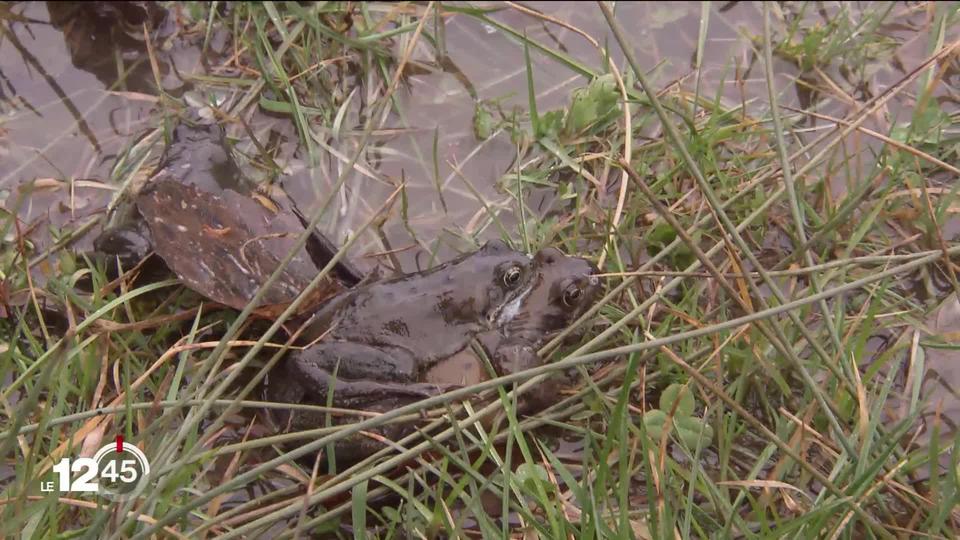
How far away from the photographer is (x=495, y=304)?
9.94 ft

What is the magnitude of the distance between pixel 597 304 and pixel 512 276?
1.01 feet

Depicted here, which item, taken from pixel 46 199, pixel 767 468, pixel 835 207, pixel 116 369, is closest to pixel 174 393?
pixel 116 369

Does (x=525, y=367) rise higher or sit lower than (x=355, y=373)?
lower

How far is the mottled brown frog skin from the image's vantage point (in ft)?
8.89

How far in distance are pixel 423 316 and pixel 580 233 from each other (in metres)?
0.89

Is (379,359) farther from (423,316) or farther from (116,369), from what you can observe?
(116,369)

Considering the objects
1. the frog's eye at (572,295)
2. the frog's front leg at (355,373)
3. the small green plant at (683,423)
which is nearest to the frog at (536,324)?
the frog's eye at (572,295)

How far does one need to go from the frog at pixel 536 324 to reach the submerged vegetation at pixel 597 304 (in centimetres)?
8

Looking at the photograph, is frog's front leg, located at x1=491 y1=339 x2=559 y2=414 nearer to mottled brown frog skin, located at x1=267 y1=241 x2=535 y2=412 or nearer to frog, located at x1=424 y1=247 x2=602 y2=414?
frog, located at x1=424 y1=247 x2=602 y2=414

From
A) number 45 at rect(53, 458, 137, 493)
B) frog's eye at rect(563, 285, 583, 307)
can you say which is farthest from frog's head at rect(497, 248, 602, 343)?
number 45 at rect(53, 458, 137, 493)

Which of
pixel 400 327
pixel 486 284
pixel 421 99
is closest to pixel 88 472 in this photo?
pixel 400 327

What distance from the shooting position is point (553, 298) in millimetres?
3029

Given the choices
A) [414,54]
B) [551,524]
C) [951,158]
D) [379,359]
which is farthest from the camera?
[414,54]

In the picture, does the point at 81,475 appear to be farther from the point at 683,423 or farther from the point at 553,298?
the point at 683,423
